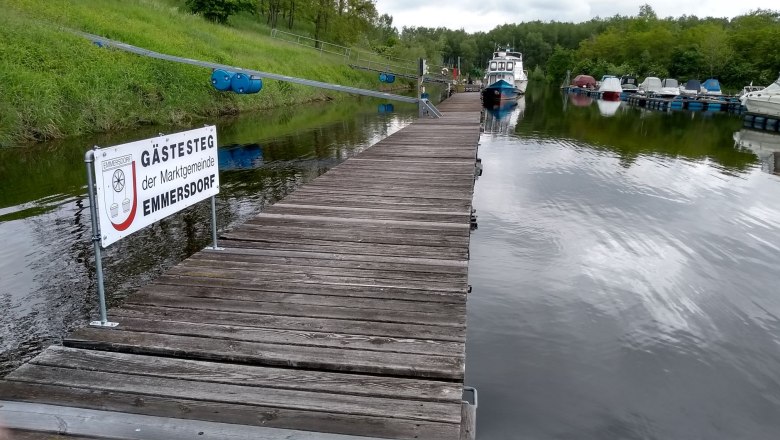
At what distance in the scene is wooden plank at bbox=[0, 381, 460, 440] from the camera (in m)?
3.01

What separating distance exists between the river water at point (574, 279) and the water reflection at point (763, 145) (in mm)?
1644

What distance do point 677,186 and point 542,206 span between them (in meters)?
4.61

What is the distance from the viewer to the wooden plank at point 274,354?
3611 mm

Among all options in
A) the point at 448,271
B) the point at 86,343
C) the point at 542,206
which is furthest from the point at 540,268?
the point at 86,343

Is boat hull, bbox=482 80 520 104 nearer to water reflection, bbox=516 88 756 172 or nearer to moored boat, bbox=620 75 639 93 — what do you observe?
water reflection, bbox=516 88 756 172

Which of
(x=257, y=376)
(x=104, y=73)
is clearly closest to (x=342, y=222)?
(x=257, y=376)

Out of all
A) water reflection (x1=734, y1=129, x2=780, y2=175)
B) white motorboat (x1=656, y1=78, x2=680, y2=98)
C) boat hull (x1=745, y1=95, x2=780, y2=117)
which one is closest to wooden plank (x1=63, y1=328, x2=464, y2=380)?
water reflection (x1=734, y1=129, x2=780, y2=175)

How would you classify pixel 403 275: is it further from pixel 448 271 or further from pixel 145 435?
pixel 145 435

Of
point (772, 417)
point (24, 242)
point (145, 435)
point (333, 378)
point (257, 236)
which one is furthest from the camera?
point (24, 242)

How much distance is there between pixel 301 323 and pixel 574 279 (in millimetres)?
4860

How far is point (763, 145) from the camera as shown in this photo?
2256 cm

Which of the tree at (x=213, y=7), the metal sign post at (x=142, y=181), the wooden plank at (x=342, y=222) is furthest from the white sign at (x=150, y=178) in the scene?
the tree at (x=213, y=7)

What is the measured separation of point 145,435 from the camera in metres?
2.97

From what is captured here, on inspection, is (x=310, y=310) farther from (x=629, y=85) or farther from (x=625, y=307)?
(x=629, y=85)
